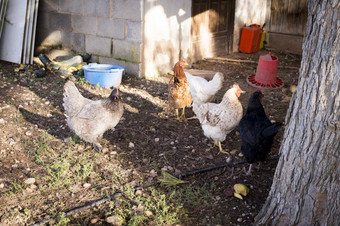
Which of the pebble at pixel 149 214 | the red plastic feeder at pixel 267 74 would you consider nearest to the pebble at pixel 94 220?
the pebble at pixel 149 214

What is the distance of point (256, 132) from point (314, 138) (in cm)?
110

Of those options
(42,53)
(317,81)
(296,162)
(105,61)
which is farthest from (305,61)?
(42,53)

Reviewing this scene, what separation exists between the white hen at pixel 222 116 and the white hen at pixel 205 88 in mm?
478

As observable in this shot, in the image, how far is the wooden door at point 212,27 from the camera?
7.66 metres

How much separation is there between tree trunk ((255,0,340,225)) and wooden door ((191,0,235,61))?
214 inches

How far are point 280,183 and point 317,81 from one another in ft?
2.75

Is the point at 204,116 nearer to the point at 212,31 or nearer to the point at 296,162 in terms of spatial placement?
the point at 296,162

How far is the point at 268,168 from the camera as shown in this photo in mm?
3801

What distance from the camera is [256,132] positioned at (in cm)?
343

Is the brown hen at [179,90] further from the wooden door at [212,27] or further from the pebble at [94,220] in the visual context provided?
the wooden door at [212,27]

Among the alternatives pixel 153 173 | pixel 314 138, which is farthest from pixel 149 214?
pixel 314 138

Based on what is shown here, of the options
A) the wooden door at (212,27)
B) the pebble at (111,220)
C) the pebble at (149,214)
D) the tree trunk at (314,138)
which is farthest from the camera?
the wooden door at (212,27)

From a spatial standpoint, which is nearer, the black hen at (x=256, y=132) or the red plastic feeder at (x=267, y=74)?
the black hen at (x=256, y=132)

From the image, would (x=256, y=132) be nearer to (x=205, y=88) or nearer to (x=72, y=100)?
(x=205, y=88)
